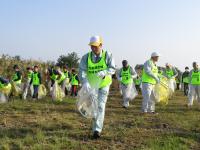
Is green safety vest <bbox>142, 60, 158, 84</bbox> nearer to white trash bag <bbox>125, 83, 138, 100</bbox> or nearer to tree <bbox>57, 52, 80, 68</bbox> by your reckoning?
white trash bag <bbox>125, 83, 138, 100</bbox>

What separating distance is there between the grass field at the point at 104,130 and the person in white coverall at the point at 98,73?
1.66 ft

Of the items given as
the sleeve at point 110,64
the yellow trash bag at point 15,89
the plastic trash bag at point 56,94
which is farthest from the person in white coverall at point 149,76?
the yellow trash bag at point 15,89

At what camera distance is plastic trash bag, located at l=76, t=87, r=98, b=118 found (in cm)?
932

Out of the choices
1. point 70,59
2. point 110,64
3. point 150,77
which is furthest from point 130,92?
point 70,59

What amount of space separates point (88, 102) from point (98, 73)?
0.68 meters

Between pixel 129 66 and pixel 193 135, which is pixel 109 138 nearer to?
pixel 193 135

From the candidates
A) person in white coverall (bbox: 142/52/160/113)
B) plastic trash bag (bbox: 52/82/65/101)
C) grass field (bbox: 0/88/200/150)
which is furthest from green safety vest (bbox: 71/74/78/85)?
person in white coverall (bbox: 142/52/160/113)

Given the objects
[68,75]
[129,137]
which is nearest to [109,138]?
[129,137]

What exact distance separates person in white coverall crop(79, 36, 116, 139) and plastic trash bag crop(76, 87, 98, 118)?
0.29 feet

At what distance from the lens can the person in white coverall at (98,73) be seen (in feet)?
30.5

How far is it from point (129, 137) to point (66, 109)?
6.55m

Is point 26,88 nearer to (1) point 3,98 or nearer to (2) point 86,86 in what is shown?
(1) point 3,98

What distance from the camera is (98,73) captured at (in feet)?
30.7

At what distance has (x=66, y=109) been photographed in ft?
52.4
